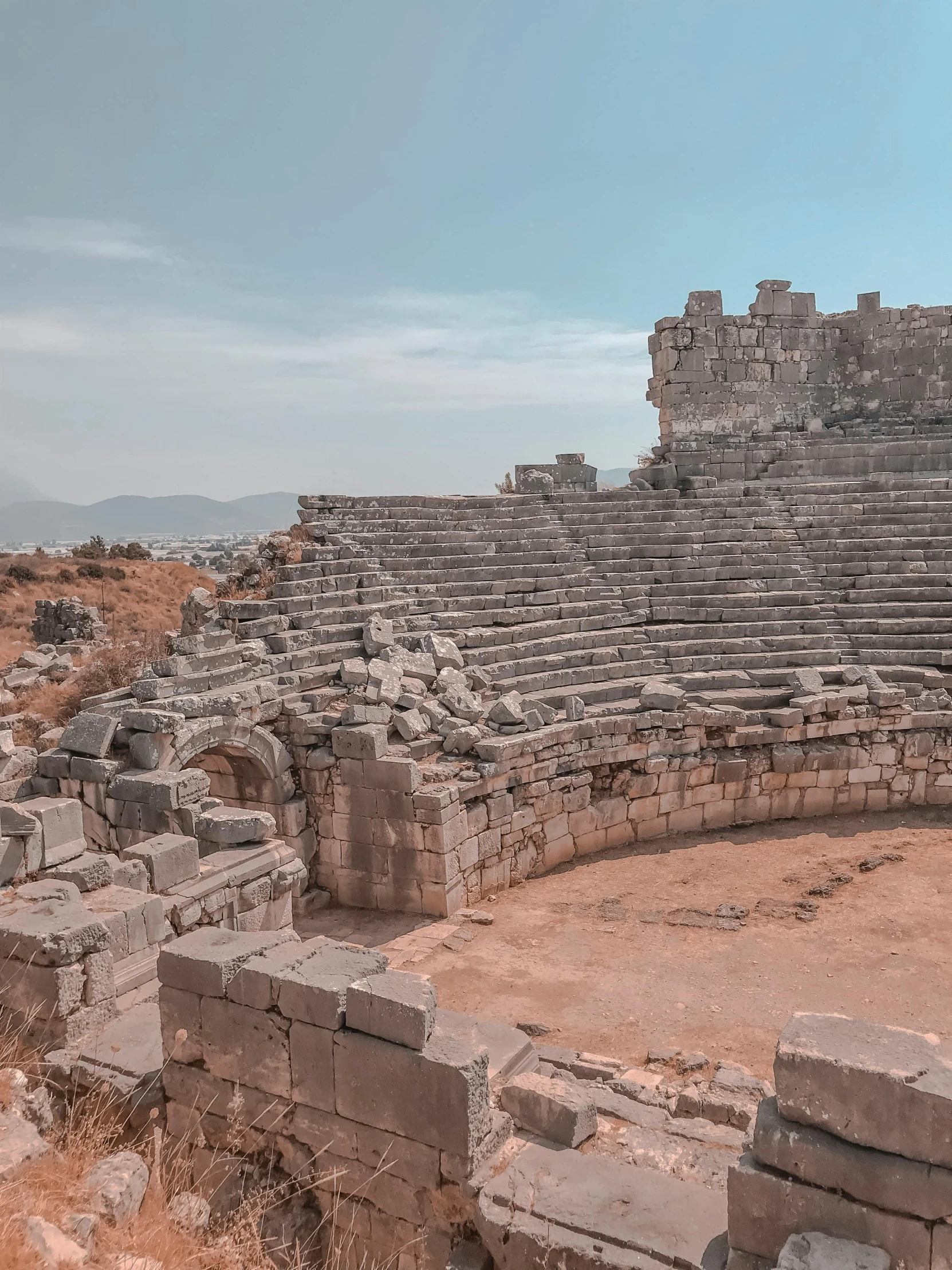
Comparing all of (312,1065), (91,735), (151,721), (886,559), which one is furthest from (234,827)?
(886,559)

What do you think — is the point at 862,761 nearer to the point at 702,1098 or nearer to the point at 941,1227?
the point at 702,1098

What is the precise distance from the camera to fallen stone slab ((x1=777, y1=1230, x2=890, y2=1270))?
326cm

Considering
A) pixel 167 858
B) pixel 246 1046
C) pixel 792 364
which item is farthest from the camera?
pixel 792 364

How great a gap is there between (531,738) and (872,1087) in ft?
23.0

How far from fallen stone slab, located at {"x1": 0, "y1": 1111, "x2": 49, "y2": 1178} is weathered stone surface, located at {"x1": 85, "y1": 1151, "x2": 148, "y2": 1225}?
286mm

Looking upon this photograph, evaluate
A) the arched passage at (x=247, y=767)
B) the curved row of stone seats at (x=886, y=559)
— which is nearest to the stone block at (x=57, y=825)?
the arched passage at (x=247, y=767)

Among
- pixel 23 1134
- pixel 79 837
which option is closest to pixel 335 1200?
pixel 23 1134

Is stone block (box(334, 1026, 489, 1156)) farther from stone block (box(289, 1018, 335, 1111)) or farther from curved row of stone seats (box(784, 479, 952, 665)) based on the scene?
curved row of stone seats (box(784, 479, 952, 665))

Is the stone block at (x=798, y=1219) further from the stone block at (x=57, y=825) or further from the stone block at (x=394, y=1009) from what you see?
the stone block at (x=57, y=825)

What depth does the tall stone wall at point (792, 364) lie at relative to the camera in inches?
659

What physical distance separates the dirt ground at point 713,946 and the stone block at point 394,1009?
3033 millimetres

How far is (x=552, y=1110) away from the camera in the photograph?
465cm

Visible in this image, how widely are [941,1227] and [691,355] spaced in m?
15.5

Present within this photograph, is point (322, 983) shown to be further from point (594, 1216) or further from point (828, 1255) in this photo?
point (828, 1255)
